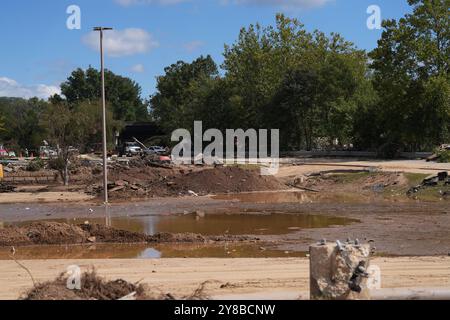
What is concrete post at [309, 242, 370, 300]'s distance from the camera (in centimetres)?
739

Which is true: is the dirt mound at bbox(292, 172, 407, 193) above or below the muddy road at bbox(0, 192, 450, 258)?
above

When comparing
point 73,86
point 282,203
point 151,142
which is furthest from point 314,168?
point 73,86

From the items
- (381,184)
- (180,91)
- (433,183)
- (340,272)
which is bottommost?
(381,184)

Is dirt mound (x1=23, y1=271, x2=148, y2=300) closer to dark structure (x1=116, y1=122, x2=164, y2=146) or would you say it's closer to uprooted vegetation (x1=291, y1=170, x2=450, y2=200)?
uprooted vegetation (x1=291, y1=170, x2=450, y2=200)

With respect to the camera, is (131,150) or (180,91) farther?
(180,91)

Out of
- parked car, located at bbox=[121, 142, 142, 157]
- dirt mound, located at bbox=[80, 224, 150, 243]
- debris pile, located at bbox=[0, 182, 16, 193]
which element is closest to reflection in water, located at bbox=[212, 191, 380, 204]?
dirt mound, located at bbox=[80, 224, 150, 243]

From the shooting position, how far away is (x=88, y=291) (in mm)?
8258

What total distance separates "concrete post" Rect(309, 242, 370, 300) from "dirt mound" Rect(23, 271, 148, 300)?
2208 millimetres

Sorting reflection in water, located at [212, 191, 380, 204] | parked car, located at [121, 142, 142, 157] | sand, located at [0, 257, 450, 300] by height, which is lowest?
reflection in water, located at [212, 191, 380, 204]

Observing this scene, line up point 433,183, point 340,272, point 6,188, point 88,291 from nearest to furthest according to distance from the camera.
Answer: point 340,272, point 88,291, point 433,183, point 6,188

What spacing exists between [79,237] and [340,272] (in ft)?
46.2

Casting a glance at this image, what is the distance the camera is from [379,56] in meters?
54.7

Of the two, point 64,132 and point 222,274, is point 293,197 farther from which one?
point 222,274

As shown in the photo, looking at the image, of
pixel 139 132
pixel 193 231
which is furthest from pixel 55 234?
pixel 139 132
